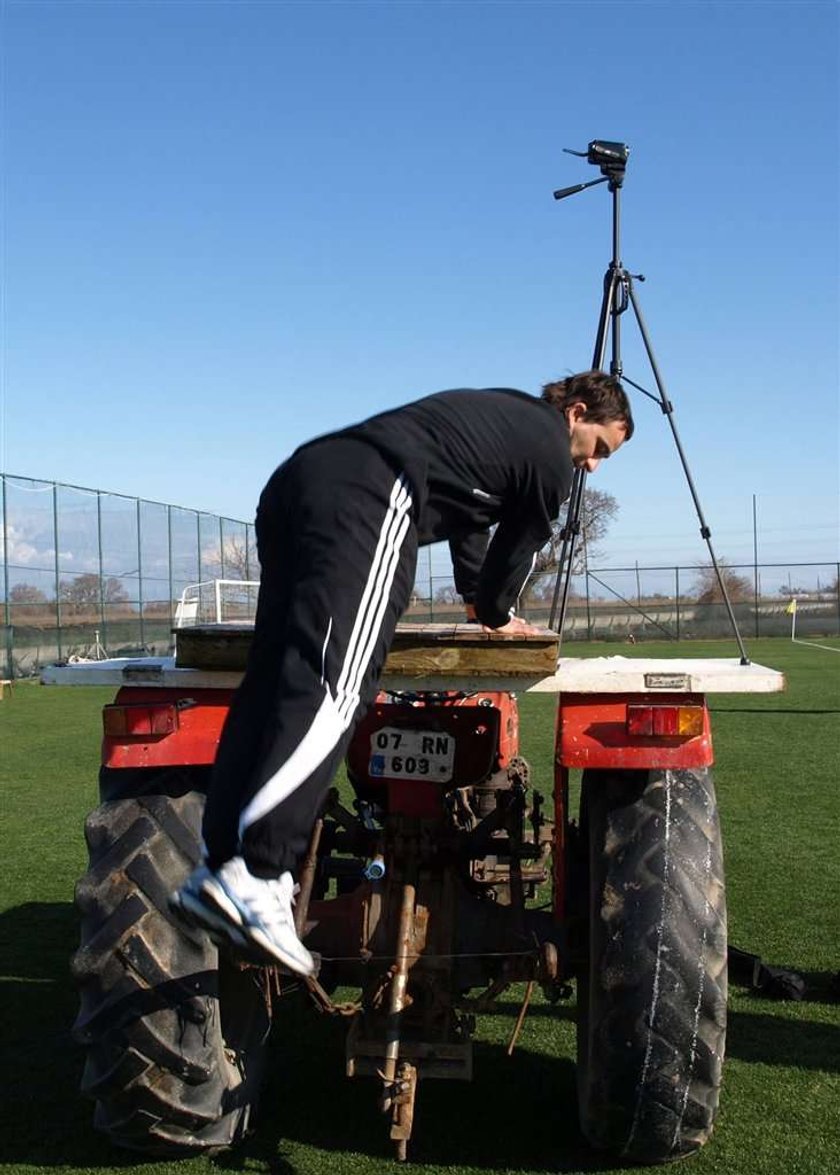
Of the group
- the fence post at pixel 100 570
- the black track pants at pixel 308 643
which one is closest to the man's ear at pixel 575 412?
the black track pants at pixel 308 643

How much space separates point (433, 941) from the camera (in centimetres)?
Answer: 384

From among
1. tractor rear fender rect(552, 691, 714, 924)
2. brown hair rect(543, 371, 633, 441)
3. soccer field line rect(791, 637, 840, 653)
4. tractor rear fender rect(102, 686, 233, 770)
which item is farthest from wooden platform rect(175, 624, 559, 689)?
soccer field line rect(791, 637, 840, 653)

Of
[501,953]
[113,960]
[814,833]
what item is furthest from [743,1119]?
[814,833]

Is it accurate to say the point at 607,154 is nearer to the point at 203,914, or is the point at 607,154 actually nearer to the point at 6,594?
the point at 203,914

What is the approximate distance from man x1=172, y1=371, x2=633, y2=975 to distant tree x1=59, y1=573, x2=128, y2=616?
30.7 m

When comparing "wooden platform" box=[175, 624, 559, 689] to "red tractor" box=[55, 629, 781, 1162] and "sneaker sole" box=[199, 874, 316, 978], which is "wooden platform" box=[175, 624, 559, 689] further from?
"sneaker sole" box=[199, 874, 316, 978]

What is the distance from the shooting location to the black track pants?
2416mm

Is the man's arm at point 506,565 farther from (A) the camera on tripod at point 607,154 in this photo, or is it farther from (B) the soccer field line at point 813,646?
(B) the soccer field line at point 813,646

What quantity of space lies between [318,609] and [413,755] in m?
1.73

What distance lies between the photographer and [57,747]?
49.6 feet

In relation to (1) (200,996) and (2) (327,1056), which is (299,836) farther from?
(2) (327,1056)

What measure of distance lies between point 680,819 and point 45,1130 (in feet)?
7.36

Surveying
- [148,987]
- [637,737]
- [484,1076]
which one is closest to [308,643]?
[637,737]

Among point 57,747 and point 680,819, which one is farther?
point 57,747
